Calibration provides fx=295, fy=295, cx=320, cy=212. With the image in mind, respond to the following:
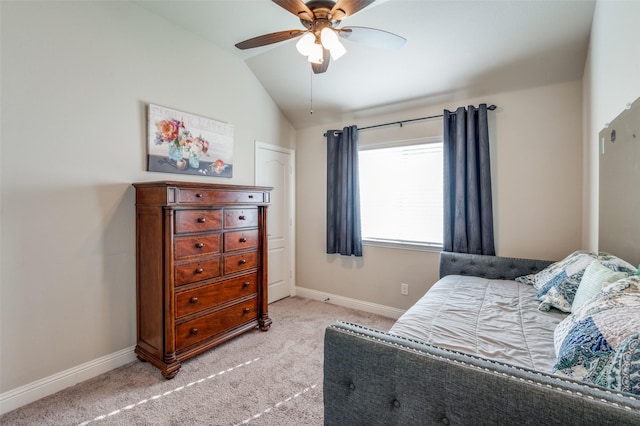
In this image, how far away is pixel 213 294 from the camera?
2510 millimetres

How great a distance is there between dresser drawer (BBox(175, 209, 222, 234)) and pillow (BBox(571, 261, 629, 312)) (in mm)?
2410

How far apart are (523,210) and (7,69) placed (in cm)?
401

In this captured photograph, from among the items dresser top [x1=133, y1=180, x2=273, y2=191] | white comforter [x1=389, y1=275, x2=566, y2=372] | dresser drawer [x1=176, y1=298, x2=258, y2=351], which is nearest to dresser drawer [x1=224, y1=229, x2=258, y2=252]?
dresser top [x1=133, y1=180, x2=273, y2=191]

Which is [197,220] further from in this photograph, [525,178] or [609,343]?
[525,178]

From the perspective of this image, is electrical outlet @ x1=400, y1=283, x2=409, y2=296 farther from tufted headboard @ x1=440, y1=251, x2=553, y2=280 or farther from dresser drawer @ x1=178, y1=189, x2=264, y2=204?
dresser drawer @ x1=178, y1=189, x2=264, y2=204

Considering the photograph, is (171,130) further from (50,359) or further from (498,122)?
(498,122)

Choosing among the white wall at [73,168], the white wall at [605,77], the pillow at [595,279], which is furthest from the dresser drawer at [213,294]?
the white wall at [605,77]

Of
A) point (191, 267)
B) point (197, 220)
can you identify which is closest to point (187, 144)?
point (197, 220)

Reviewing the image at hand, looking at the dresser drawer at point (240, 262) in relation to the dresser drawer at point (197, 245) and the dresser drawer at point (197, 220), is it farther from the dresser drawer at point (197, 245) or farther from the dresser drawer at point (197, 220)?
the dresser drawer at point (197, 220)

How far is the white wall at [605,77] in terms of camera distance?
4.56 ft

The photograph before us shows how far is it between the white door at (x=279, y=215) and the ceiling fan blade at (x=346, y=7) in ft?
6.85

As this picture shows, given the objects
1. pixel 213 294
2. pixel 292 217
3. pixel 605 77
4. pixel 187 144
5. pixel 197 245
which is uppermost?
pixel 605 77

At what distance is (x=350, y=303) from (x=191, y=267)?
207 cm

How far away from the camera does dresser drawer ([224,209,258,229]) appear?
2602mm
